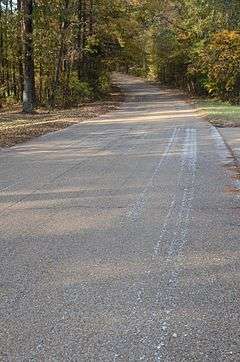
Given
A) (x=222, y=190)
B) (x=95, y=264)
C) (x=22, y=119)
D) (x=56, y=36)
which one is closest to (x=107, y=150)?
(x=222, y=190)

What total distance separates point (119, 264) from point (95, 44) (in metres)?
32.6

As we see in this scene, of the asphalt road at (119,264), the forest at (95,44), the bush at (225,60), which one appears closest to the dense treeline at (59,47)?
the forest at (95,44)

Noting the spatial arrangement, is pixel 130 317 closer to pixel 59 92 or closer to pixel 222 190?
pixel 222 190

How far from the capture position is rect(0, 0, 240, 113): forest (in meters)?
25.6

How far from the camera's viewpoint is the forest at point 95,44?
25.6 m

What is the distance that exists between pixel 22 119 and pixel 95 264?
1697 cm

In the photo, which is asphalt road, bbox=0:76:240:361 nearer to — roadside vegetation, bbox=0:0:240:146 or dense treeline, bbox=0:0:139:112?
roadside vegetation, bbox=0:0:240:146

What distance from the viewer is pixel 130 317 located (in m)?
3.41

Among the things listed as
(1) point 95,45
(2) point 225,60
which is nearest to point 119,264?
(2) point 225,60

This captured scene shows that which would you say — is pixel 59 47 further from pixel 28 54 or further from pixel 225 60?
pixel 225 60

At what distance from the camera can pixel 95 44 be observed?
35281 millimetres

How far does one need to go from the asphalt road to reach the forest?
16708 millimetres

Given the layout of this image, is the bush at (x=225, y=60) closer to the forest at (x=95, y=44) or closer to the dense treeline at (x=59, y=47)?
the forest at (x=95, y=44)

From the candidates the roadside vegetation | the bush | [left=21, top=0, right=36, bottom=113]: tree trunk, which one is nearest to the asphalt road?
the roadside vegetation
